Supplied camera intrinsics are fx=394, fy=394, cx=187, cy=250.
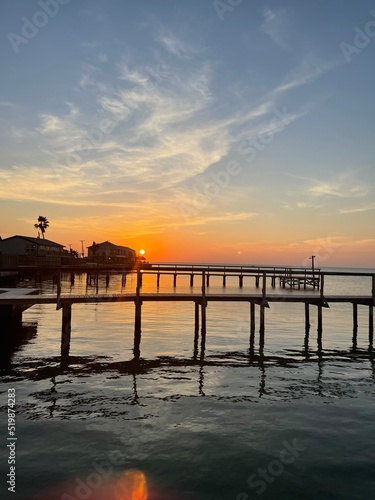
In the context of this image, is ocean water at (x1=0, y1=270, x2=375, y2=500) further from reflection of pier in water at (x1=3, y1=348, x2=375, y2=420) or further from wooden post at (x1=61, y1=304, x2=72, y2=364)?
wooden post at (x1=61, y1=304, x2=72, y2=364)

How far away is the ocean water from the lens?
712 centimetres

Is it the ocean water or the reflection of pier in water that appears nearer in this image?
the ocean water

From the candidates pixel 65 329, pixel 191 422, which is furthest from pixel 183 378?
pixel 65 329

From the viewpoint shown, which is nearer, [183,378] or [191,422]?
[191,422]

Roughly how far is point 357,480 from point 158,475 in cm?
368

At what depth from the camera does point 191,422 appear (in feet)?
31.8

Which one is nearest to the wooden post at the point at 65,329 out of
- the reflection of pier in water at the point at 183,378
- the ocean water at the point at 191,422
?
the ocean water at the point at 191,422

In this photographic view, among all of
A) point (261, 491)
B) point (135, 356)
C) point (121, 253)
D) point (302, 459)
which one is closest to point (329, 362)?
point (135, 356)

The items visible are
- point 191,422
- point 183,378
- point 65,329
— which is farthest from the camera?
point 65,329

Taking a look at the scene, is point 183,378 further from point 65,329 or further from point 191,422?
point 65,329

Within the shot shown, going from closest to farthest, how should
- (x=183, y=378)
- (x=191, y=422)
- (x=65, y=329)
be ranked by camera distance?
(x=191, y=422)
(x=183, y=378)
(x=65, y=329)

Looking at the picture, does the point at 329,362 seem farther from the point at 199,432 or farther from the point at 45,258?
the point at 45,258

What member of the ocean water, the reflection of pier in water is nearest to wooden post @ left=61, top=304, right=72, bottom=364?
the ocean water

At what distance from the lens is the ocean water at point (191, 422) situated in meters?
7.12
